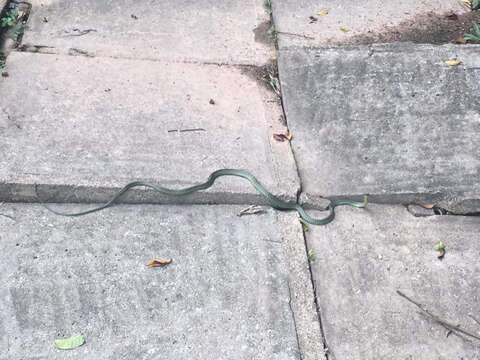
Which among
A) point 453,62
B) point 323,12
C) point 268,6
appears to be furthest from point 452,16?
point 268,6

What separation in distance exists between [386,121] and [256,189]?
1.08m

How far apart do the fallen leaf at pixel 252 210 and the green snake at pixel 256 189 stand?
0.22 ft

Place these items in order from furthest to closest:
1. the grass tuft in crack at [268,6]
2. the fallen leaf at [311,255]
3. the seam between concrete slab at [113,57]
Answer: the grass tuft in crack at [268,6], the seam between concrete slab at [113,57], the fallen leaf at [311,255]

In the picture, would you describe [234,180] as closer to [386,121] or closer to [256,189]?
[256,189]

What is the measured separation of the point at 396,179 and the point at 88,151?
1.83 meters

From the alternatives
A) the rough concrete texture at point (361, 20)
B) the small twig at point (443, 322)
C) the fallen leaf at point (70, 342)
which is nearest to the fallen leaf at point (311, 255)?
the small twig at point (443, 322)

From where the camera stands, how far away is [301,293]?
2965 mm

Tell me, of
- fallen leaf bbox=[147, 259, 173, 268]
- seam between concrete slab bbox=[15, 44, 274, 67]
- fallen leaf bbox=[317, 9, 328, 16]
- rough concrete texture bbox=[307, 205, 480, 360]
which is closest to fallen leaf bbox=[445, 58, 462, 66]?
fallen leaf bbox=[317, 9, 328, 16]

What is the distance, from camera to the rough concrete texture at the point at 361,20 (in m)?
4.51

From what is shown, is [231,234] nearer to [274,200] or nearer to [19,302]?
[274,200]

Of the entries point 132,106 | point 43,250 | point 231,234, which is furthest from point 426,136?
point 43,250

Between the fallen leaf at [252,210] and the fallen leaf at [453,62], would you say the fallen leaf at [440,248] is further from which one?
the fallen leaf at [453,62]

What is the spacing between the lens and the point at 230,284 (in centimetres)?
294

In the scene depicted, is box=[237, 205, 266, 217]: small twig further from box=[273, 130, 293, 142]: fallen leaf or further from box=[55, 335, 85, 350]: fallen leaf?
box=[55, 335, 85, 350]: fallen leaf
